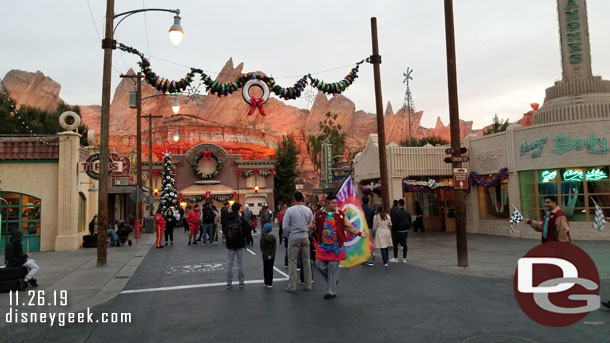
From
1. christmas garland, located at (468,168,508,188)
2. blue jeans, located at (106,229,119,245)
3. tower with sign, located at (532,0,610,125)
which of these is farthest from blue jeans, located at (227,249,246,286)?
tower with sign, located at (532,0,610,125)

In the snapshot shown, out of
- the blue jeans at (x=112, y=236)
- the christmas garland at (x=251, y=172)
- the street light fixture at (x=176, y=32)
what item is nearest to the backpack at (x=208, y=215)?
the blue jeans at (x=112, y=236)

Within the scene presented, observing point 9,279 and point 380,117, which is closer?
point 9,279

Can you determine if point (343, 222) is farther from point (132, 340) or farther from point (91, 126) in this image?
point (91, 126)

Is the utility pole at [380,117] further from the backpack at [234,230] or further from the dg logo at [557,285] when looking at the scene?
the dg logo at [557,285]

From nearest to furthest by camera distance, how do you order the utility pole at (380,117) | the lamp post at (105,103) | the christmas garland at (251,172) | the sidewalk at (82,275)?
the sidewalk at (82,275)
the lamp post at (105,103)
the utility pole at (380,117)
the christmas garland at (251,172)

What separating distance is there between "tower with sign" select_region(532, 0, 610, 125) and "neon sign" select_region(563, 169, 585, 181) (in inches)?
98.9

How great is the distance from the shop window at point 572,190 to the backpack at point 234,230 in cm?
1523

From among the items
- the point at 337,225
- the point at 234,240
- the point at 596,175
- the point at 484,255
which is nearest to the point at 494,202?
the point at 596,175

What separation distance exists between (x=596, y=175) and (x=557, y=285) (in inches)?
581

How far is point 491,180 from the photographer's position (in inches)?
834

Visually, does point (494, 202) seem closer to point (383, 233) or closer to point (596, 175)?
point (596, 175)

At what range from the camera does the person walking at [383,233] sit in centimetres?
1177

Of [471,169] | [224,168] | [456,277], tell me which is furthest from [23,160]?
[224,168]

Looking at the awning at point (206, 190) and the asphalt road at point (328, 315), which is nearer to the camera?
the asphalt road at point (328, 315)
